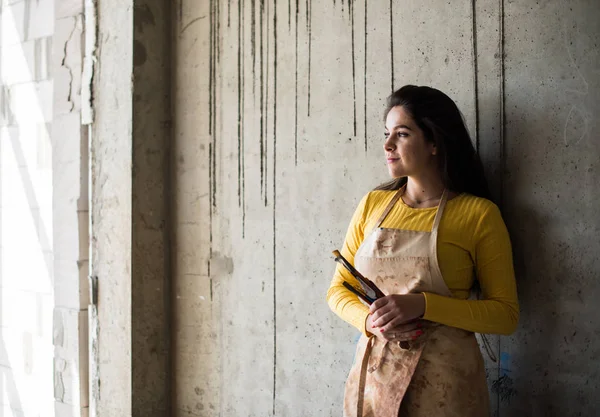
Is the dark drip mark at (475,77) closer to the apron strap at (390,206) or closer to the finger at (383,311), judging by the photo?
the apron strap at (390,206)

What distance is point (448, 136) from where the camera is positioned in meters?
2.06

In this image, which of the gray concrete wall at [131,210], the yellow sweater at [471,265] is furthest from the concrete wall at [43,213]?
the yellow sweater at [471,265]

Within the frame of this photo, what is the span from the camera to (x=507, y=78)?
2.18 meters

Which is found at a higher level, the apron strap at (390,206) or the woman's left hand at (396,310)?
the apron strap at (390,206)

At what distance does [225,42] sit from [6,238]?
2.27 meters

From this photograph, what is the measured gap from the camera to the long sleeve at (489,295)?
6.18ft

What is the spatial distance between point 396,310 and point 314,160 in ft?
3.46

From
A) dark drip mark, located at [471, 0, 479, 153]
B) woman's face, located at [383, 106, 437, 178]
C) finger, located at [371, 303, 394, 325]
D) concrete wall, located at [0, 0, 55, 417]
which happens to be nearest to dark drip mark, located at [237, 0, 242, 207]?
woman's face, located at [383, 106, 437, 178]

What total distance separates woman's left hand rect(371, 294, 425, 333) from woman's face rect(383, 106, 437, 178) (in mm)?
452

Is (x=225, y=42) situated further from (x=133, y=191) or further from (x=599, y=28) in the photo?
(x=599, y=28)

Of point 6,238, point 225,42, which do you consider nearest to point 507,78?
point 225,42

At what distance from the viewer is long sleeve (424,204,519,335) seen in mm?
1885

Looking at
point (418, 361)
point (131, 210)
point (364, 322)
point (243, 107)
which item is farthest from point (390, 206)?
point (131, 210)

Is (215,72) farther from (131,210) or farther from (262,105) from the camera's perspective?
(131,210)
